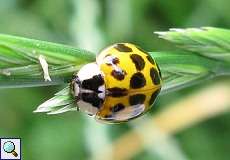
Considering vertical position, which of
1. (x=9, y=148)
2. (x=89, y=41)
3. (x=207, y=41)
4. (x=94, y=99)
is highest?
(x=89, y=41)

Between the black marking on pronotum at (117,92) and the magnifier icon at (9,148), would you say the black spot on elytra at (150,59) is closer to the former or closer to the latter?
the black marking on pronotum at (117,92)

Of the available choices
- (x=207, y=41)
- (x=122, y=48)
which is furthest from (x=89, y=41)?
(x=207, y=41)

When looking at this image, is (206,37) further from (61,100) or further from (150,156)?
(150,156)

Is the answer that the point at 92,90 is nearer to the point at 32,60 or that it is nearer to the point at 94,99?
the point at 94,99

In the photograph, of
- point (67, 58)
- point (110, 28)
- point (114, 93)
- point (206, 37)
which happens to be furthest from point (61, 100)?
point (110, 28)

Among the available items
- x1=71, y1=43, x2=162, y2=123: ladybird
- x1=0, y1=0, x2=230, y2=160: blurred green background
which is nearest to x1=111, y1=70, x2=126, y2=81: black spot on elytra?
x1=71, y1=43, x2=162, y2=123: ladybird

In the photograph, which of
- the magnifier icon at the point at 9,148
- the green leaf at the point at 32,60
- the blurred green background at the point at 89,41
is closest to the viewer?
the green leaf at the point at 32,60

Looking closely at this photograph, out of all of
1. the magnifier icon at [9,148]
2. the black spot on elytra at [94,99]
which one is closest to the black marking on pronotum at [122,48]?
the black spot on elytra at [94,99]
